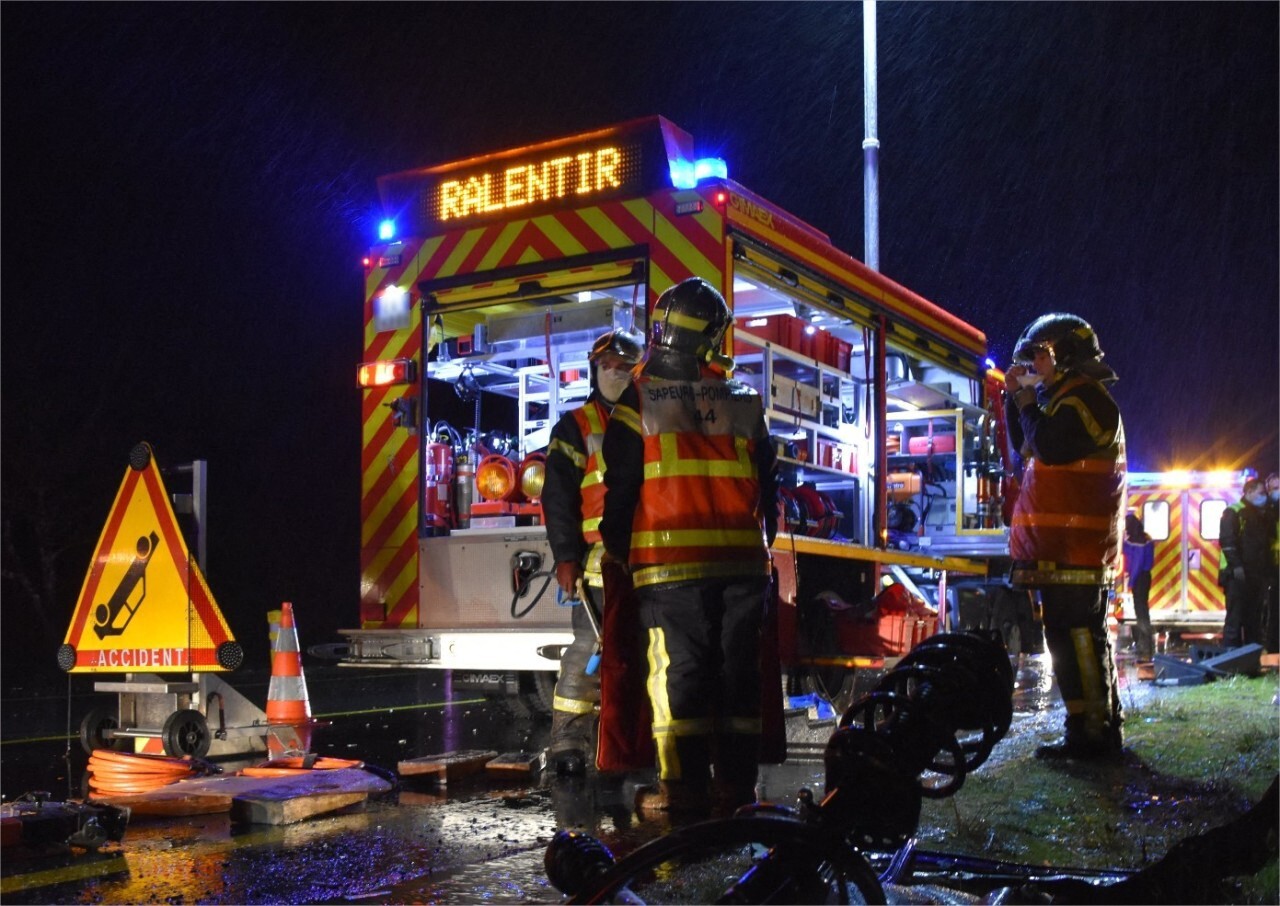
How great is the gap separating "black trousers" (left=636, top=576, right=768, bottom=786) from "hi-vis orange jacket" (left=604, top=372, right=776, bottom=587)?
0.25 feet

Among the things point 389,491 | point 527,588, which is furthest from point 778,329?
point 389,491

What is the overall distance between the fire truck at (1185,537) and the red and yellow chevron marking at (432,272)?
530 inches

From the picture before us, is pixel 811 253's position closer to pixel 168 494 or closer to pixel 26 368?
pixel 168 494

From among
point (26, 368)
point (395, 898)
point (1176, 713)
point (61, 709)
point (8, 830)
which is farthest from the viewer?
point (26, 368)

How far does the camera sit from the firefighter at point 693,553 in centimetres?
432

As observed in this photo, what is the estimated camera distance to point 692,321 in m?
4.58

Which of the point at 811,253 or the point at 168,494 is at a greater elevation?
the point at 811,253

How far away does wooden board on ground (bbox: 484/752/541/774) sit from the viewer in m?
5.99

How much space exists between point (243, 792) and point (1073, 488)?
3.63 m

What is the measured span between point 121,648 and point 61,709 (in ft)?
17.2

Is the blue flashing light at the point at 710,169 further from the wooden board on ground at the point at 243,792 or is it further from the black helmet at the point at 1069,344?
the wooden board on ground at the point at 243,792

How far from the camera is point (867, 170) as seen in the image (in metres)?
14.3

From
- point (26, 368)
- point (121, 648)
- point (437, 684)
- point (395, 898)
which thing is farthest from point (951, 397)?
point (26, 368)

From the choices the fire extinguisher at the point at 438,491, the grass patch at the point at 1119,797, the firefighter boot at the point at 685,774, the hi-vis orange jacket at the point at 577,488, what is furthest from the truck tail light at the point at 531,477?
the firefighter boot at the point at 685,774
